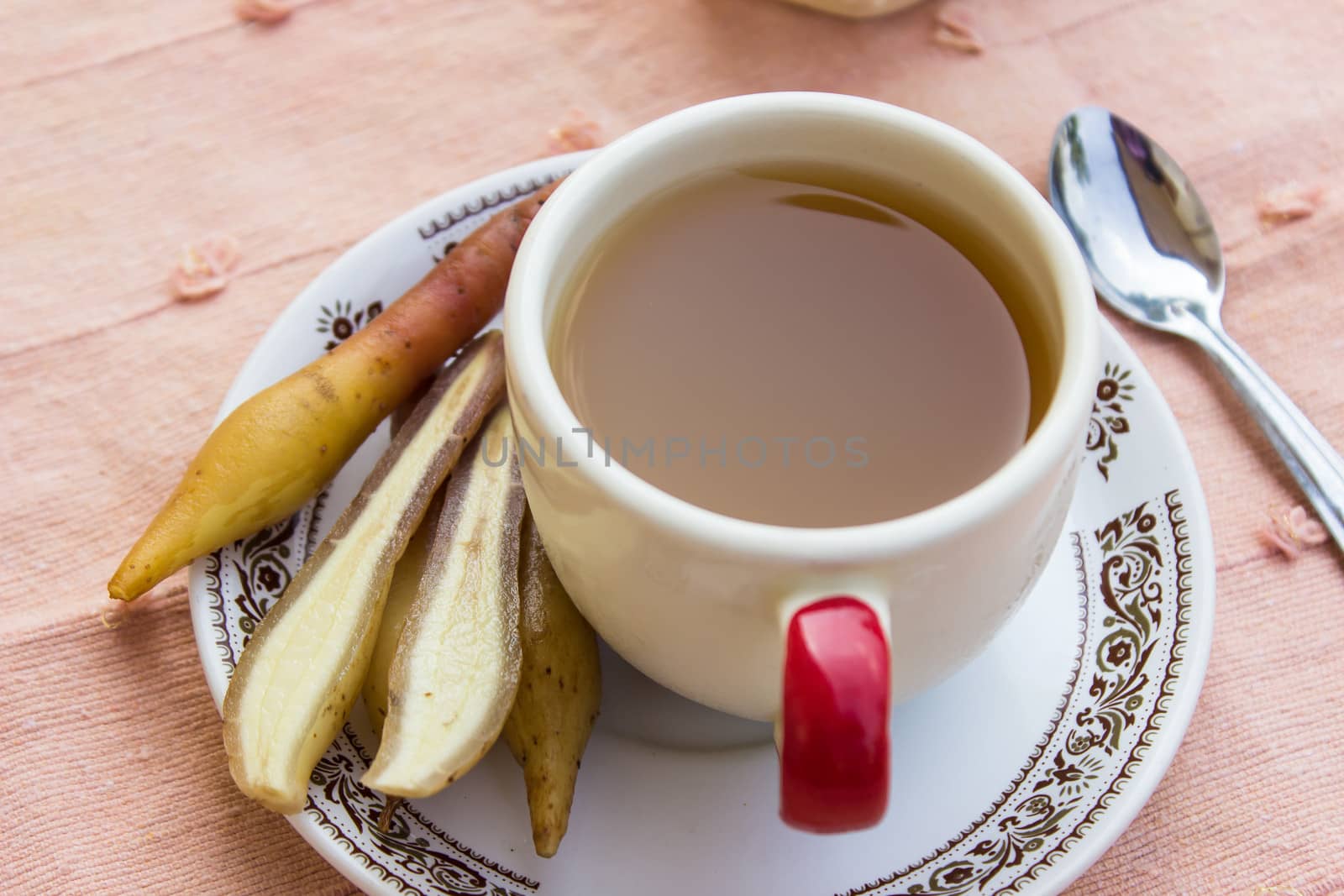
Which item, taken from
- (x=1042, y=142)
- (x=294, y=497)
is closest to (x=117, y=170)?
(x=294, y=497)

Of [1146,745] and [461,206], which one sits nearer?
[1146,745]

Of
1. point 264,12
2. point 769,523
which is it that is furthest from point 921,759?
point 264,12

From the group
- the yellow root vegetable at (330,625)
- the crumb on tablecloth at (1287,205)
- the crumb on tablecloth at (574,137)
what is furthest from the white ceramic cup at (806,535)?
the crumb on tablecloth at (1287,205)

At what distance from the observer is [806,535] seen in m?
0.52

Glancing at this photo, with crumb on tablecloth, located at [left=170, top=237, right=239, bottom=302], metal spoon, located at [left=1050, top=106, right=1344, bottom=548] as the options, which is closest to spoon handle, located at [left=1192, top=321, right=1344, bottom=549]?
metal spoon, located at [left=1050, top=106, right=1344, bottom=548]

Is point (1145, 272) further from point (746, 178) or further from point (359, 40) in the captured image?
point (359, 40)

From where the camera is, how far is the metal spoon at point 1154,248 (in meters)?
0.94

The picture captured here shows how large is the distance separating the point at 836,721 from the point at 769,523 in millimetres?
164

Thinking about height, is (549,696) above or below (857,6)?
below

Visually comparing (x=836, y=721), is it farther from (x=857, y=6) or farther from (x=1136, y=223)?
(x=857, y=6)

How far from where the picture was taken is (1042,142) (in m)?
1.18

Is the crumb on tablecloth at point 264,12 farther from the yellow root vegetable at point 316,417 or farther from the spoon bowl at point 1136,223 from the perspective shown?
Result: the spoon bowl at point 1136,223

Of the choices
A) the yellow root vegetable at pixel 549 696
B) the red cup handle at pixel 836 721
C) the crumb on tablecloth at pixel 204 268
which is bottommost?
the crumb on tablecloth at pixel 204 268

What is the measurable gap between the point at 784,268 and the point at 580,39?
0.65 m
